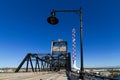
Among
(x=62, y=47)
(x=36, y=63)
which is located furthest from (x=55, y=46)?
(x=36, y=63)

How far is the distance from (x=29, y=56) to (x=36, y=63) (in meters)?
7.11

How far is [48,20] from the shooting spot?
11.0 m

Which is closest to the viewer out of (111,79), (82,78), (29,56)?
(111,79)

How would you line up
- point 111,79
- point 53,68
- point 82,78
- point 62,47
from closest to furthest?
point 111,79
point 82,78
point 62,47
point 53,68

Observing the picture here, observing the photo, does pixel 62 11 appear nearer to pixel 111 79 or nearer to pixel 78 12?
pixel 78 12

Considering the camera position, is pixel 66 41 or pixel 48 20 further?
pixel 66 41

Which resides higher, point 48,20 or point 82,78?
point 48,20

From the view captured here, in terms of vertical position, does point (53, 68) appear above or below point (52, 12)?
below

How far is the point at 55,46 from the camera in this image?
65.4 meters

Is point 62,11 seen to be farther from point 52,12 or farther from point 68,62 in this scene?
point 68,62

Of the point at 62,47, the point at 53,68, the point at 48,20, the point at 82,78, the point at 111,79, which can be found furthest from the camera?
the point at 53,68

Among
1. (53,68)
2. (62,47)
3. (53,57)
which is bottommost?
(53,68)

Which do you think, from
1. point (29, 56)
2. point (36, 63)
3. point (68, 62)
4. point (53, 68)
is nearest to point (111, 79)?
point (29, 56)

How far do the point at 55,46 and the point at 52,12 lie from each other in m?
54.3
